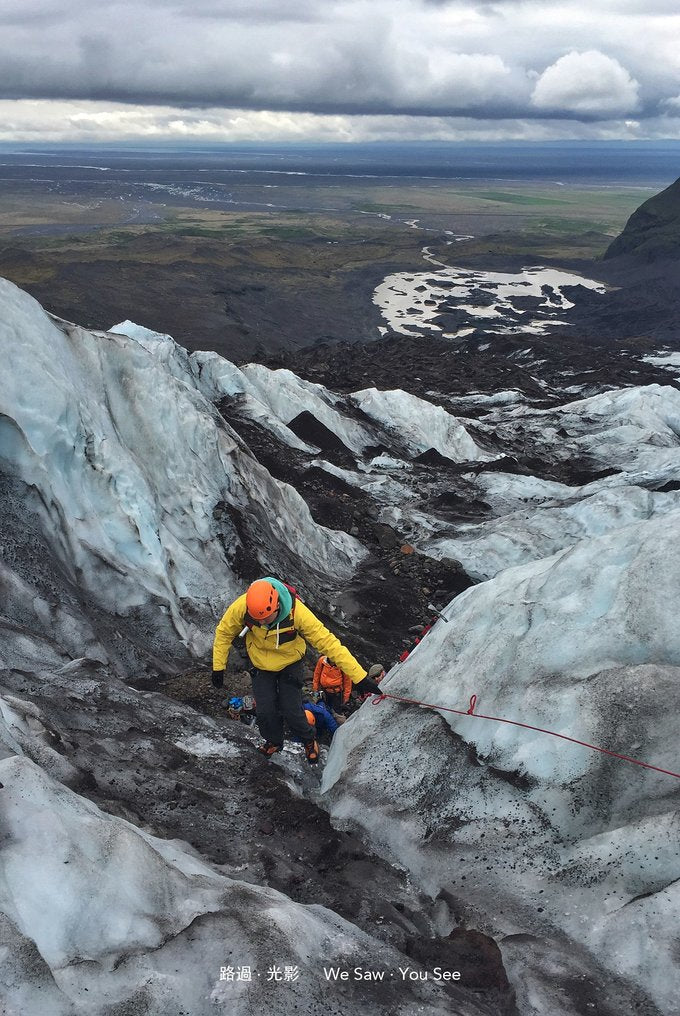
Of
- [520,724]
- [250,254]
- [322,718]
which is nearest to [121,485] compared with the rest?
[322,718]

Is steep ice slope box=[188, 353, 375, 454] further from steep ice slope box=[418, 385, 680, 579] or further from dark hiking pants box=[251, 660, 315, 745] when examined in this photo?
dark hiking pants box=[251, 660, 315, 745]

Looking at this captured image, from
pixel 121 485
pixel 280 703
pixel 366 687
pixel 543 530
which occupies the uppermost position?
pixel 121 485

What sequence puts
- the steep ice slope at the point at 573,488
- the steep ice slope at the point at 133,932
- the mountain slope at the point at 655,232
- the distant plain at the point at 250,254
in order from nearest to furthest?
1. the steep ice slope at the point at 133,932
2. the steep ice slope at the point at 573,488
3. the distant plain at the point at 250,254
4. the mountain slope at the point at 655,232

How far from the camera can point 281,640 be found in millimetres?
6473

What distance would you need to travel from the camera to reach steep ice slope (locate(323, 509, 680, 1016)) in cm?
454

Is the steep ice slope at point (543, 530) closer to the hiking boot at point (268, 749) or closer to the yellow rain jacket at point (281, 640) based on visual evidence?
→ the hiking boot at point (268, 749)

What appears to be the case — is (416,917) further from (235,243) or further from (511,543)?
(235,243)

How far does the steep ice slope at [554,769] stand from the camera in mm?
4543

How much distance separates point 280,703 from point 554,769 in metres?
2.72

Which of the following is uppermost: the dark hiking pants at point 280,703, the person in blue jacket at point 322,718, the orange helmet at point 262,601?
the orange helmet at point 262,601

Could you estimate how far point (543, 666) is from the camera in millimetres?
6566

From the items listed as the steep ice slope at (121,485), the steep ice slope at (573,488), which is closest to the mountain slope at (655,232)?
the steep ice slope at (573,488)

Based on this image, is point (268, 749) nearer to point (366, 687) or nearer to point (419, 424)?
point (366, 687)

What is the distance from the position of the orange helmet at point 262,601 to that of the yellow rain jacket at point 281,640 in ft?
0.89
